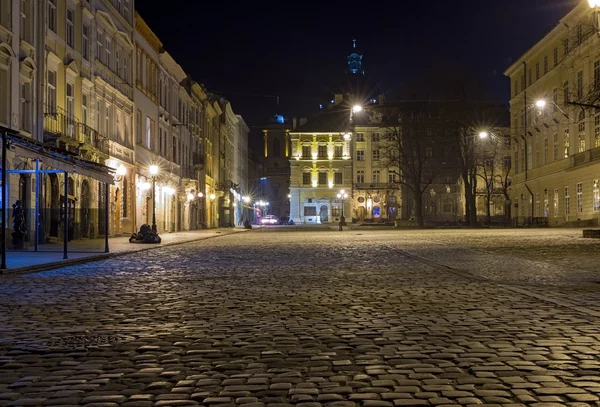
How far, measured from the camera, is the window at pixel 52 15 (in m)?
29.2

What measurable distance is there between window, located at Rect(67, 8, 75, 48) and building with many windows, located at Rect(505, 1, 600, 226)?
1309 inches

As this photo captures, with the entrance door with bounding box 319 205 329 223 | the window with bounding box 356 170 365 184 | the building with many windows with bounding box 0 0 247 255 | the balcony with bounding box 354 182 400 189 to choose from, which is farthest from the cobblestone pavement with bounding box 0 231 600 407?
the entrance door with bounding box 319 205 329 223

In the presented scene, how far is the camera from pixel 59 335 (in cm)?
759

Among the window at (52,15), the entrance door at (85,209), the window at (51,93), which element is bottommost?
the entrance door at (85,209)

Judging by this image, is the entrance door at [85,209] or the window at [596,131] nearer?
the entrance door at [85,209]

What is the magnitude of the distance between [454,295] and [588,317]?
2.82 m

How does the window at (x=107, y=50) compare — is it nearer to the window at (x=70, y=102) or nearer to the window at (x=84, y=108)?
the window at (x=84, y=108)

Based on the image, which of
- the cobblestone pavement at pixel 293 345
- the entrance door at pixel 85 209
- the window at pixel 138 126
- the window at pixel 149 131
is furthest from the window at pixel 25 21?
the window at pixel 149 131

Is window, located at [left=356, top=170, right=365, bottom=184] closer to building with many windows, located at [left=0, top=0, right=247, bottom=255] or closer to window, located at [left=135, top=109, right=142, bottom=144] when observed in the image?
building with many windows, located at [left=0, top=0, right=247, bottom=255]

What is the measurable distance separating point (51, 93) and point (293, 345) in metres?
25.3

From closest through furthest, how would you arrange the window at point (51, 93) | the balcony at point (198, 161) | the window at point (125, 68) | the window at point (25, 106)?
the window at point (25, 106), the window at point (51, 93), the window at point (125, 68), the balcony at point (198, 161)

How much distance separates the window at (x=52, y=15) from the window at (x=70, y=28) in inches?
72.3

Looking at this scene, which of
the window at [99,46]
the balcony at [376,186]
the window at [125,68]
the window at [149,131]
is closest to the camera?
the window at [99,46]

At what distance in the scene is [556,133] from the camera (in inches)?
2494
